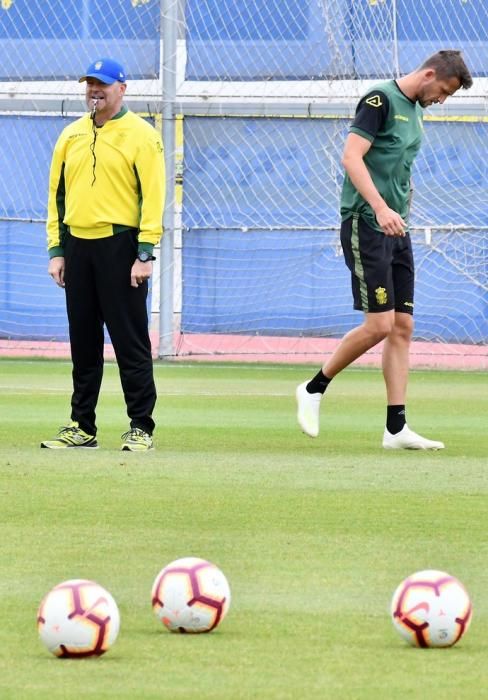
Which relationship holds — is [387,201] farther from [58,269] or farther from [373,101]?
[58,269]

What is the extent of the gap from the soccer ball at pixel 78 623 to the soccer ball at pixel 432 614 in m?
0.72

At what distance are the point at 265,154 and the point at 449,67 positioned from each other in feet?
35.6

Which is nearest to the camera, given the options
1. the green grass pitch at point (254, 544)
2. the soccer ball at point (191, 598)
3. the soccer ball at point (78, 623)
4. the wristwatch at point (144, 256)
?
the green grass pitch at point (254, 544)

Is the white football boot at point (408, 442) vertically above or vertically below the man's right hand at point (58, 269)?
below

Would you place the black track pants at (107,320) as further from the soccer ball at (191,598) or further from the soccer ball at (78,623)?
the soccer ball at (78,623)

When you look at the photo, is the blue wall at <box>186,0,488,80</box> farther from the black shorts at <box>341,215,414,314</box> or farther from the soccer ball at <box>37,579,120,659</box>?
the soccer ball at <box>37,579,120,659</box>

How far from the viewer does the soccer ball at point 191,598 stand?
174 inches

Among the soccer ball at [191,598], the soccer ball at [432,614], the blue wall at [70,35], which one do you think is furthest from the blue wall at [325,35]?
the soccer ball at [432,614]

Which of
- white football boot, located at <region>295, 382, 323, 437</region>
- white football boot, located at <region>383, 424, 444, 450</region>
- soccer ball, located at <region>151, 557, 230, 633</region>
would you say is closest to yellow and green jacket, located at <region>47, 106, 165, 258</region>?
white football boot, located at <region>295, 382, 323, 437</region>

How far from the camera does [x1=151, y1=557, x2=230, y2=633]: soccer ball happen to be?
4414mm

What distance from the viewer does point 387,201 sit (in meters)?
9.16

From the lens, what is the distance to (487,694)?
3.82 metres

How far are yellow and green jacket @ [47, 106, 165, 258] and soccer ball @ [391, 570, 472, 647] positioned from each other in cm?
454

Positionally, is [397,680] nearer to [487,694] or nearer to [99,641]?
[487,694]
